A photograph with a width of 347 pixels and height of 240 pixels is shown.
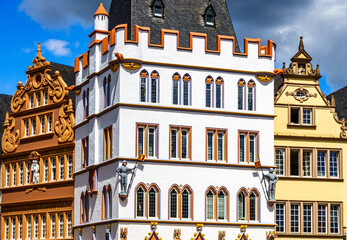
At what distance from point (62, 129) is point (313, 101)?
18582 mm

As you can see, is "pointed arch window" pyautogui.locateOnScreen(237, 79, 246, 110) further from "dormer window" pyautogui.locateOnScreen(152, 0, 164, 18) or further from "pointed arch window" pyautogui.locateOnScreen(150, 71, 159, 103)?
"dormer window" pyautogui.locateOnScreen(152, 0, 164, 18)

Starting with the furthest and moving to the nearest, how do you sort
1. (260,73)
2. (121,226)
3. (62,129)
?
(62,129) < (260,73) < (121,226)

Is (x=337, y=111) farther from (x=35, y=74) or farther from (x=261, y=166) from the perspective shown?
(x=35, y=74)

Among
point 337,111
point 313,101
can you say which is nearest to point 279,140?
point 313,101

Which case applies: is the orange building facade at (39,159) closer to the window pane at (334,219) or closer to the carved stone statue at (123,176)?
the carved stone statue at (123,176)

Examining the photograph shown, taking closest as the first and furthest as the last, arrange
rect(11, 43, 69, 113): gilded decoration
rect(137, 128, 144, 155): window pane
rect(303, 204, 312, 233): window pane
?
rect(137, 128, 144, 155): window pane < rect(303, 204, 312, 233): window pane < rect(11, 43, 69, 113): gilded decoration

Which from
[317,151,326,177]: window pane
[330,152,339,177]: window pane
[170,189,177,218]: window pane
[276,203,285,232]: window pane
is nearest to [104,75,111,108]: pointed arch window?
[170,189,177,218]: window pane

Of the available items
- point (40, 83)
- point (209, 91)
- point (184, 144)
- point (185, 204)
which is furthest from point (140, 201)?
point (40, 83)

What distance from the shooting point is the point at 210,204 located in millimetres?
61750

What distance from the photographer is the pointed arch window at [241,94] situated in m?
63.6

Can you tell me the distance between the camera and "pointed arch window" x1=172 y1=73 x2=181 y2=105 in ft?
204

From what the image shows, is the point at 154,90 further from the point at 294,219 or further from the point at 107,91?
the point at 294,219

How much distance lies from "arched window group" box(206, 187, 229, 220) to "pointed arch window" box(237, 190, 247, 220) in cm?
91

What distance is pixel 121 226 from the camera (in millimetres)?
59125
